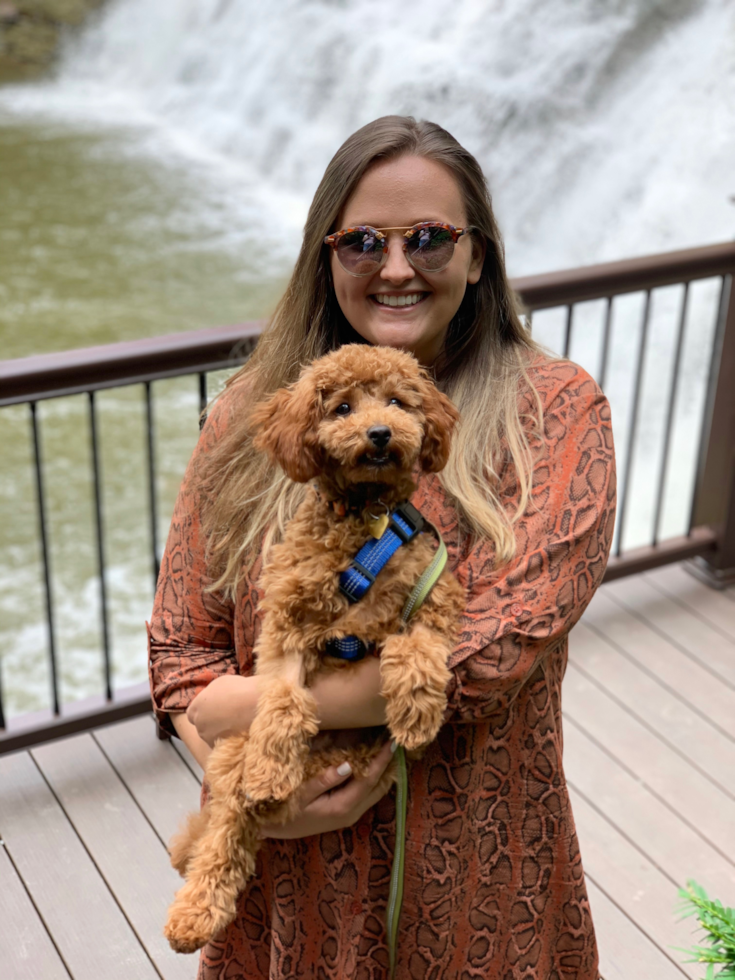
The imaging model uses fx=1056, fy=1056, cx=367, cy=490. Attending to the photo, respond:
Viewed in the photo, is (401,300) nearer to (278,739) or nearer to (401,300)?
(401,300)

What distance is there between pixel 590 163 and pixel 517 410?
21.7 feet

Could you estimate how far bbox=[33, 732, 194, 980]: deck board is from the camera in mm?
2123

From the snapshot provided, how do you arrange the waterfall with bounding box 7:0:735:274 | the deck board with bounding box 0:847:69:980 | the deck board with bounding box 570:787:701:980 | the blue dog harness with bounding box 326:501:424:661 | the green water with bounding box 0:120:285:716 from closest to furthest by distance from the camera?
the blue dog harness with bounding box 326:501:424:661, the deck board with bounding box 0:847:69:980, the deck board with bounding box 570:787:701:980, the green water with bounding box 0:120:285:716, the waterfall with bounding box 7:0:735:274

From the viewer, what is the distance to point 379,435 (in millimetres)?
1138

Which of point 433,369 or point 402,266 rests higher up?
point 402,266

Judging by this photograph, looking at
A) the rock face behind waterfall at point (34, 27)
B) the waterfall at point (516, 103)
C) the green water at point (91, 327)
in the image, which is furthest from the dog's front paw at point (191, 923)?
the rock face behind waterfall at point (34, 27)

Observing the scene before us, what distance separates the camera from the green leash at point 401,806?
4.14 feet

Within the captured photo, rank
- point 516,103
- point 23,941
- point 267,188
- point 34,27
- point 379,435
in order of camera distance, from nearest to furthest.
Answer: point 379,435, point 23,941, point 516,103, point 267,188, point 34,27

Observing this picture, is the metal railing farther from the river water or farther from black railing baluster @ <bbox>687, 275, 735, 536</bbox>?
the river water

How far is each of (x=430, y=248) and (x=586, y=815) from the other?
1.60 meters

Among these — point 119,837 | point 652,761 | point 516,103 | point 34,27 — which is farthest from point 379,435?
point 34,27

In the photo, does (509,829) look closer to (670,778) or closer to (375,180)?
(375,180)

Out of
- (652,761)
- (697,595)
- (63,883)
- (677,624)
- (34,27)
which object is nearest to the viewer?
(63,883)

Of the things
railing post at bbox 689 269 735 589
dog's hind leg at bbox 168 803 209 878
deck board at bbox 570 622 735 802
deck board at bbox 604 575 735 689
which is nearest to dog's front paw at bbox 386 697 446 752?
dog's hind leg at bbox 168 803 209 878
